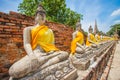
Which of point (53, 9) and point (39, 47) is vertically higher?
point (53, 9)

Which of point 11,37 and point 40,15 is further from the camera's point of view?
point 11,37

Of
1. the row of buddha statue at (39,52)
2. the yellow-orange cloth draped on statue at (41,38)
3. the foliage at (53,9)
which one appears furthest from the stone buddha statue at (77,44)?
the foliage at (53,9)

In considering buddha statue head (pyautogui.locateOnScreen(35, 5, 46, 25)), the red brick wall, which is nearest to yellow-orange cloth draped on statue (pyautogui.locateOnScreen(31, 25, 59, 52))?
buddha statue head (pyautogui.locateOnScreen(35, 5, 46, 25))

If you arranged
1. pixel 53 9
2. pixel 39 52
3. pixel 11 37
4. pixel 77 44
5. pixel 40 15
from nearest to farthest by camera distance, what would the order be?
pixel 39 52 → pixel 40 15 → pixel 11 37 → pixel 77 44 → pixel 53 9

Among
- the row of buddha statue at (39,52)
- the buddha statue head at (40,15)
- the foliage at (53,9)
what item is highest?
the foliage at (53,9)

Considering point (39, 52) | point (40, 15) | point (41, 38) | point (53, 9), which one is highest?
point (53, 9)

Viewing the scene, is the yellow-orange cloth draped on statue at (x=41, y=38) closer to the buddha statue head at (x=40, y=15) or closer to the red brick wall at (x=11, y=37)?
the buddha statue head at (x=40, y=15)

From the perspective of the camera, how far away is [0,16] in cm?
356

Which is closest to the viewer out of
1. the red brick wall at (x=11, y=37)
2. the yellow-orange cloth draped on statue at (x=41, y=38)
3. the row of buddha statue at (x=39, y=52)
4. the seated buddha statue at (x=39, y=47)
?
the row of buddha statue at (x=39, y=52)

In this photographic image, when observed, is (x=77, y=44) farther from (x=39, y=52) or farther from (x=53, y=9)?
(x=53, y=9)

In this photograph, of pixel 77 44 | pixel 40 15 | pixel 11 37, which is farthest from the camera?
pixel 77 44

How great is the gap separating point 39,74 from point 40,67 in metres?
0.15

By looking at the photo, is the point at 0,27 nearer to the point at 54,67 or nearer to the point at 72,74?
the point at 54,67

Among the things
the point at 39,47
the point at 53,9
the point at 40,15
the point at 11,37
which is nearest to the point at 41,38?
the point at 39,47
